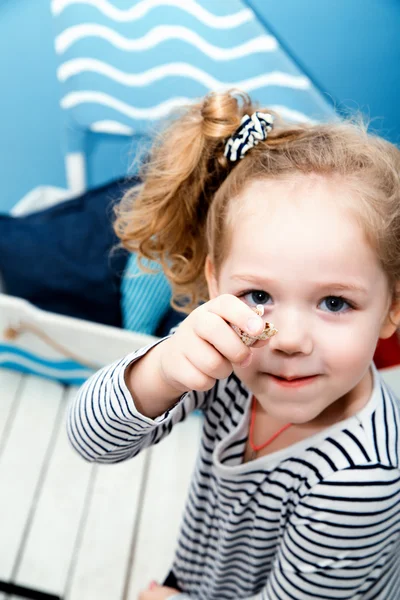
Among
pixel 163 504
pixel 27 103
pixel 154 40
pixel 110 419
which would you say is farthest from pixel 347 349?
pixel 27 103

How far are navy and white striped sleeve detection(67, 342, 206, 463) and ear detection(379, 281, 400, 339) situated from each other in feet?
0.79

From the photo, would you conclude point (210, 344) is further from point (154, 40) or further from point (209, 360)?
point (154, 40)

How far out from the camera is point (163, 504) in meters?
1.39

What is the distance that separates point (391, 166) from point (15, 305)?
36.1 inches

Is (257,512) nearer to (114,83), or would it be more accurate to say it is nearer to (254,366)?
(254,366)

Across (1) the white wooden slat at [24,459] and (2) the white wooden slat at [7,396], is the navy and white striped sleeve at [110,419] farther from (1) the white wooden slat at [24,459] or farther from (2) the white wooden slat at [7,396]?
(2) the white wooden slat at [7,396]

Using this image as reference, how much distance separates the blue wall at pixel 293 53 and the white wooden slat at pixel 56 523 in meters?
0.80

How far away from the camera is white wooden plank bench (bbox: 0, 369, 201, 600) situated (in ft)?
4.18

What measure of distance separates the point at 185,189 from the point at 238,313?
1.03 feet

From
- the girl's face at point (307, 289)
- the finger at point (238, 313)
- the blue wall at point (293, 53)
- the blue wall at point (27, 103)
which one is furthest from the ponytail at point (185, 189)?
the blue wall at point (27, 103)

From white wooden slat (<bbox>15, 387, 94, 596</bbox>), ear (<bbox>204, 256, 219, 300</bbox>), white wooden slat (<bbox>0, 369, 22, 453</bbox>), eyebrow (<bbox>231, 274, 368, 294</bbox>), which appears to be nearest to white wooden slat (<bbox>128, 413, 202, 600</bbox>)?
white wooden slat (<bbox>15, 387, 94, 596</bbox>)

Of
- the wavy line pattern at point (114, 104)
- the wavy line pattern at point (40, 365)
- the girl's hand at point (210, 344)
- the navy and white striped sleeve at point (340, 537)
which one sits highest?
the wavy line pattern at point (114, 104)

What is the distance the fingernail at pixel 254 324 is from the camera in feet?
1.78

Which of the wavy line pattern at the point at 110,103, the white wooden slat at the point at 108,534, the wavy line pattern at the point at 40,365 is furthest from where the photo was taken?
the wavy line pattern at the point at 110,103
